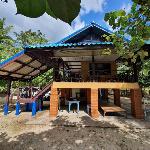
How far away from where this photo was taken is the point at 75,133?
8.74 m

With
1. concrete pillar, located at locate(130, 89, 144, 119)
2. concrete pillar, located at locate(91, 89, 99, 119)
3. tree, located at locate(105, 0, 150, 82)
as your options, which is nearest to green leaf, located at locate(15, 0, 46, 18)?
tree, located at locate(105, 0, 150, 82)

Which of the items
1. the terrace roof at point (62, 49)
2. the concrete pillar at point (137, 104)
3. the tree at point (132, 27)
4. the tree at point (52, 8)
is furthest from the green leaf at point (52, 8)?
the concrete pillar at point (137, 104)

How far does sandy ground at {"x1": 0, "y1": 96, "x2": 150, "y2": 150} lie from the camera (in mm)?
7230

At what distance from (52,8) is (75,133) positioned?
8721 mm

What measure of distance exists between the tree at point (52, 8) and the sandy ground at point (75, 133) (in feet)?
23.0

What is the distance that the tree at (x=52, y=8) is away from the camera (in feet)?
1.46

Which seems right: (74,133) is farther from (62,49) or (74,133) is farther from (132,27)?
(132,27)

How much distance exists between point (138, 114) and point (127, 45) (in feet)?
28.7

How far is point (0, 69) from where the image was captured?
11.3 m

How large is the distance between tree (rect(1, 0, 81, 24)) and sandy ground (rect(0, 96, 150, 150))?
23.0 feet

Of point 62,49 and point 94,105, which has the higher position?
point 62,49

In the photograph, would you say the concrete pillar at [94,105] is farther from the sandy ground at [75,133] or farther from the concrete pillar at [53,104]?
the concrete pillar at [53,104]

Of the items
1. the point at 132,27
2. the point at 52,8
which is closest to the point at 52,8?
the point at 52,8

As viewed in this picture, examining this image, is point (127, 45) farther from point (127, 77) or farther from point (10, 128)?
point (127, 77)
